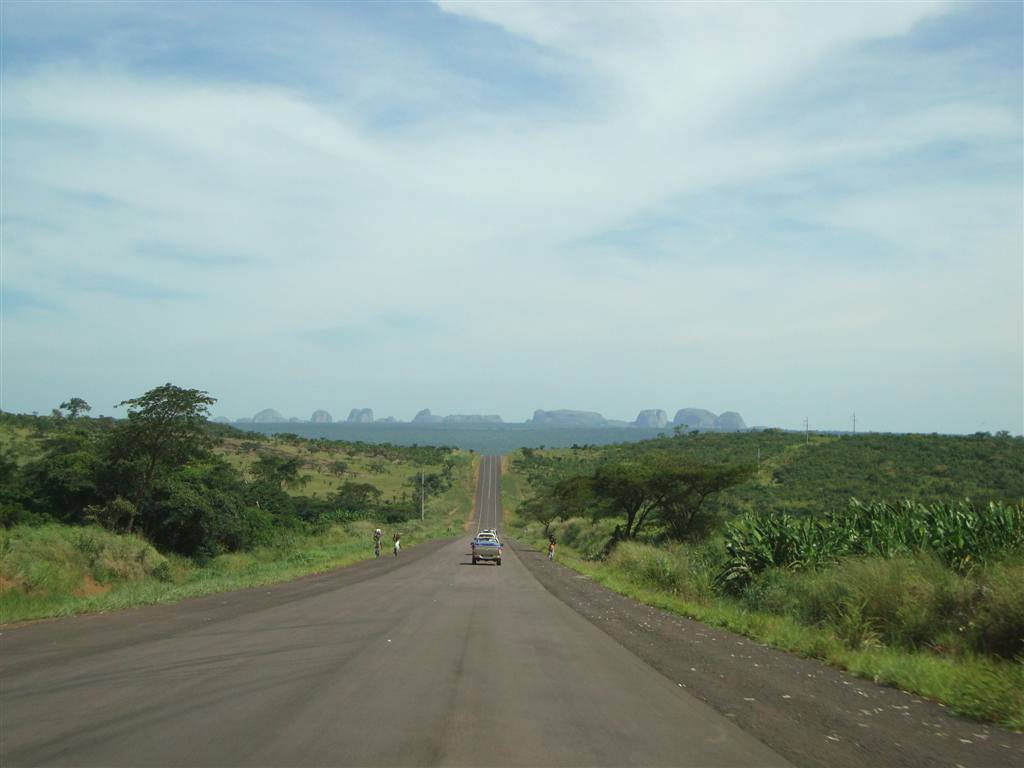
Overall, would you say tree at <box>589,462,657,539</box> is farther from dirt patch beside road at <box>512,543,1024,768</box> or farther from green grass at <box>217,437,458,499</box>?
green grass at <box>217,437,458,499</box>

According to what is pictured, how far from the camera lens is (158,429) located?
38.5 metres

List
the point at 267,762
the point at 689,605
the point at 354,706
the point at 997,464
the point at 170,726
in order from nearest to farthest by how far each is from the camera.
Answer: the point at 267,762 < the point at 170,726 < the point at 354,706 < the point at 689,605 < the point at 997,464

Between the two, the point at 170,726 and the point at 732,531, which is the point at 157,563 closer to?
the point at 732,531

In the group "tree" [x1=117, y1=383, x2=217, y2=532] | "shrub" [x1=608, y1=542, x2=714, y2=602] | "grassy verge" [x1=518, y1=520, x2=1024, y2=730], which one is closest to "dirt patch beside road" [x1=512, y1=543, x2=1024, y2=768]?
"grassy verge" [x1=518, y1=520, x2=1024, y2=730]

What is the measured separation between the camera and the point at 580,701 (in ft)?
28.3

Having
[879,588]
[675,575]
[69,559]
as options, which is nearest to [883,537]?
[879,588]

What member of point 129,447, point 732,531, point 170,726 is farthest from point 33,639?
point 129,447

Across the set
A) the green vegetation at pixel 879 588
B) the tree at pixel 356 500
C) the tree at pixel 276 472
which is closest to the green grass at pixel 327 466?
the tree at pixel 356 500

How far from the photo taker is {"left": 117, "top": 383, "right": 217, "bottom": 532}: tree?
3816cm

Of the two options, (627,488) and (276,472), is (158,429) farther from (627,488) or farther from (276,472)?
(276,472)

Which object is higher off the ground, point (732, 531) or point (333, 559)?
point (732, 531)

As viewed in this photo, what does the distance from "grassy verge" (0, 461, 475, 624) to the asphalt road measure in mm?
3908

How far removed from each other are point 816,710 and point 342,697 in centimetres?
503

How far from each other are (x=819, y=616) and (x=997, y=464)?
2750 inches
